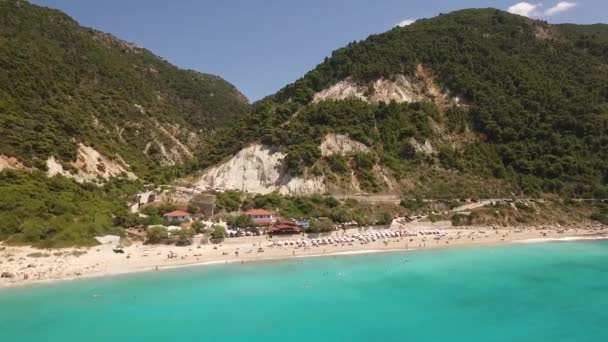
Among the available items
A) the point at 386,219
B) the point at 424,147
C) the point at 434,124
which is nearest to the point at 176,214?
the point at 386,219

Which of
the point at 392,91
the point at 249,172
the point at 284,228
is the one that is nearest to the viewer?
the point at 284,228

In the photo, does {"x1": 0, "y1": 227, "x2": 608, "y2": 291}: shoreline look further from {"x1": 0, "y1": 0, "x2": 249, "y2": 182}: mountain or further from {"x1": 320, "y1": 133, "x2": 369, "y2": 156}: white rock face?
{"x1": 320, "y1": 133, "x2": 369, "y2": 156}: white rock face

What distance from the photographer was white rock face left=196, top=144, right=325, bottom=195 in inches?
2456

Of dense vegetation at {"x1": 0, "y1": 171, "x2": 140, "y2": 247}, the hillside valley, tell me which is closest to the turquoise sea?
dense vegetation at {"x1": 0, "y1": 171, "x2": 140, "y2": 247}

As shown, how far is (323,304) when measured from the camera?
1208 inches

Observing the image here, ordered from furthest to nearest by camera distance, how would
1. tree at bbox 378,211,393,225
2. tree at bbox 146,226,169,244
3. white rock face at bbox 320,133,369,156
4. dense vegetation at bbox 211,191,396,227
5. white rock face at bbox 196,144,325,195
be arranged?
white rock face at bbox 320,133,369,156 → white rock face at bbox 196,144,325,195 → tree at bbox 378,211,393,225 → dense vegetation at bbox 211,191,396,227 → tree at bbox 146,226,169,244

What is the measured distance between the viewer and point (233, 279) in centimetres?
3553

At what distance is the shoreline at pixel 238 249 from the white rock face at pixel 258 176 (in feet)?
55.7

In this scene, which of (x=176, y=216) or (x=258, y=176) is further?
(x=258, y=176)

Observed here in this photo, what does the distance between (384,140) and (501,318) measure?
4956 cm

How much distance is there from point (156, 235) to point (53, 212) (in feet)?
33.3

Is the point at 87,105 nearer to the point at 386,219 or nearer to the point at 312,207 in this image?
the point at 312,207

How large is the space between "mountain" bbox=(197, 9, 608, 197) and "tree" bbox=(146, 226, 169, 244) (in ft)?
75.2

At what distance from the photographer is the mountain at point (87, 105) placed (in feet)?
190
